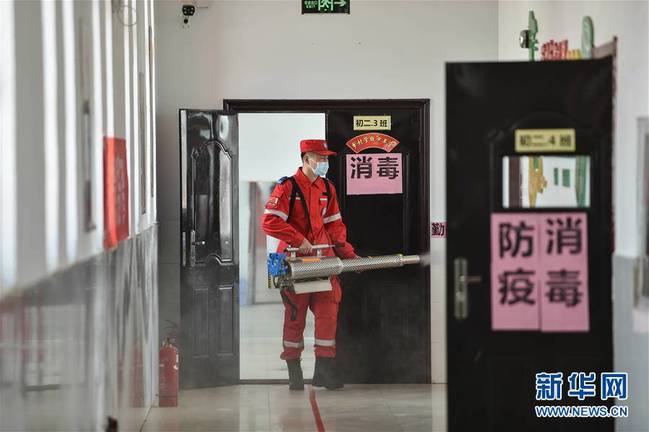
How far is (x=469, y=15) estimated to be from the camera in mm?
7352

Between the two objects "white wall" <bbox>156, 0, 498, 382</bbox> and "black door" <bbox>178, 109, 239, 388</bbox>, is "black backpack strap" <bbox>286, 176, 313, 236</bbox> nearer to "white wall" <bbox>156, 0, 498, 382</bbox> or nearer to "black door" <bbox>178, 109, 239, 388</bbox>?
"black door" <bbox>178, 109, 239, 388</bbox>

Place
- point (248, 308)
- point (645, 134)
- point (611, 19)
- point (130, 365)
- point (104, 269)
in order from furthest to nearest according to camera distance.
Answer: point (248, 308), point (130, 365), point (611, 19), point (645, 134), point (104, 269)

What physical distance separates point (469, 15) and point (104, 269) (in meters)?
4.00

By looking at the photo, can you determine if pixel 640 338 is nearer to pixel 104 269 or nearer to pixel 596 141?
pixel 596 141

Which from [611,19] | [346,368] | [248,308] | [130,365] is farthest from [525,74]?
[248,308]

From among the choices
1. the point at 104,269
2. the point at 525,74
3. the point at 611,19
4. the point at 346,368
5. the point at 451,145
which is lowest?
the point at 346,368

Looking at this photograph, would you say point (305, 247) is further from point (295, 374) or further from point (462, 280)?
point (462, 280)

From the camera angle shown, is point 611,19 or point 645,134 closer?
Result: point 645,134

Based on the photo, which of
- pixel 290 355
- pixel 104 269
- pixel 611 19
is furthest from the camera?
pixel 290 355

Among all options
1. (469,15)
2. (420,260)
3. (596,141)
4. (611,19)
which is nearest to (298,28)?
(469,15)

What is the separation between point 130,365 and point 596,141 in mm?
2542

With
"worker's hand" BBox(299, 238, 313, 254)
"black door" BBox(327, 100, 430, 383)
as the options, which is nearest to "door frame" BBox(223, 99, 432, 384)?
"black door" BBox(327, 100, 430, 383)

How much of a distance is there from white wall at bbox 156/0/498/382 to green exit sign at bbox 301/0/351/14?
51 millimetres

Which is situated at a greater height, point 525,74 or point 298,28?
point 298,28
